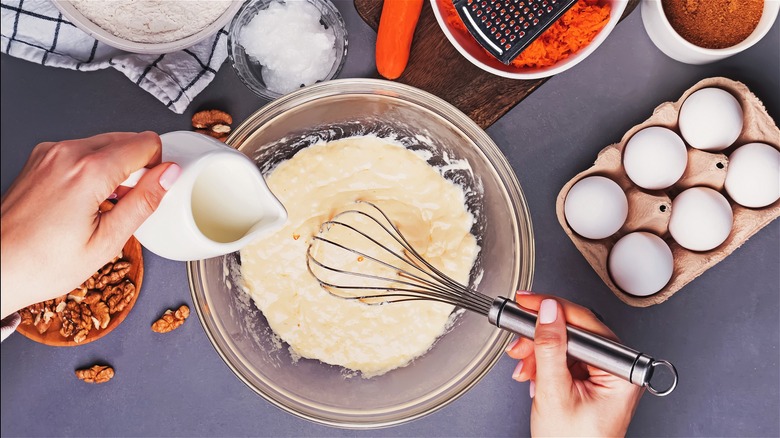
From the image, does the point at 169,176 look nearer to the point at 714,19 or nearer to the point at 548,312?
the point at 548,312

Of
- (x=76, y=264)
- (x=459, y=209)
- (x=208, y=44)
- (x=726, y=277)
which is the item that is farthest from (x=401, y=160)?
(x=726, y=277)

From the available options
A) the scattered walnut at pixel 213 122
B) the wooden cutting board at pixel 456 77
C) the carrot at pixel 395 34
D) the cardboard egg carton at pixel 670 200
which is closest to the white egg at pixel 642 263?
the cardboard egg carton at pixel 670 200

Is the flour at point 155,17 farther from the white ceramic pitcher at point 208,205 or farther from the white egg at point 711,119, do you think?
the white egg at point 711,119

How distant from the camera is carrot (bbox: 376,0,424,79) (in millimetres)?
867

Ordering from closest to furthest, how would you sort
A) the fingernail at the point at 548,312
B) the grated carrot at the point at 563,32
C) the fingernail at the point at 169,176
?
the fingernail at the point at 169,176 < the fingernail at the point at 548,312 < the grated carrot at the point at 563,32

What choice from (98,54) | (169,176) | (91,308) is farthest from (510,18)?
(91,308)

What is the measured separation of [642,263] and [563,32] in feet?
1.11

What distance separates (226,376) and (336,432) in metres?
0.19

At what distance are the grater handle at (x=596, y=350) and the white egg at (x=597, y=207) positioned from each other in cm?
20

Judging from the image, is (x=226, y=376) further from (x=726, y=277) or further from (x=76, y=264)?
(x=726, y=277)

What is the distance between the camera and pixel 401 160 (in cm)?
89

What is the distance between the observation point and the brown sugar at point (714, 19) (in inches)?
34.3

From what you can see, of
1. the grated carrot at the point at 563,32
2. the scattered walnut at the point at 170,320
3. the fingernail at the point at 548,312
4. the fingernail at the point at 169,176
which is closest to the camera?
the fingernail at the point at 169,176

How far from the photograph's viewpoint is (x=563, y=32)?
851mm
